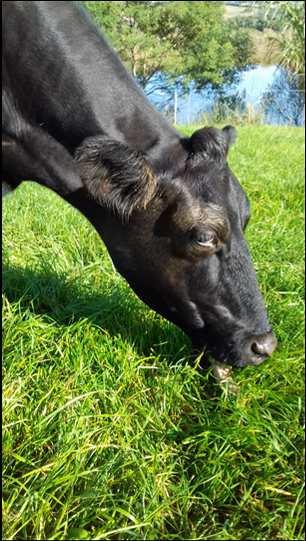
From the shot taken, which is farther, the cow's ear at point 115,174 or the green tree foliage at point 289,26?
the green tree foliage at point 289,26

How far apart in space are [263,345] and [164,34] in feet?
5.83

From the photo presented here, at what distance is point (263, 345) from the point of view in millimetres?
2637

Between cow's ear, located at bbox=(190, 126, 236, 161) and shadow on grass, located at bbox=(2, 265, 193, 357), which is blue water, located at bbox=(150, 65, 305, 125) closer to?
cow's ear, located at bbox=(190, 126, 236, 161)

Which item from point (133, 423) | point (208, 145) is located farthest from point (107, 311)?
point (208, 145)

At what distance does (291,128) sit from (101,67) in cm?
1153

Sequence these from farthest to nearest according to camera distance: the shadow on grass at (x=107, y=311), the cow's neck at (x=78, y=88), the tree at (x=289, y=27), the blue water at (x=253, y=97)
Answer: the tree at (x=289, y=27), the blue water at (x=253, y=97), the shadow on grass at (x=107, y=311), the cow's neck at (x=78, y=88)

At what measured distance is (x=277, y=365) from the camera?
2.82m

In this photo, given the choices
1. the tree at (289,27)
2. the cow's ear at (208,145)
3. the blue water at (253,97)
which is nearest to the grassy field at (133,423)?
the cow's ear at (208,145)

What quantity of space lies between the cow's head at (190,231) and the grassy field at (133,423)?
26 centimetres

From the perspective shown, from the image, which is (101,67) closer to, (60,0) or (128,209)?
(60,0)

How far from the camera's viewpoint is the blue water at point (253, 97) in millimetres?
4352

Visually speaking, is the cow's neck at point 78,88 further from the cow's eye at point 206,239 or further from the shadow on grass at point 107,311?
the shadow on grass at point 107,311

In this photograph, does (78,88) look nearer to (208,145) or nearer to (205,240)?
(208,145)

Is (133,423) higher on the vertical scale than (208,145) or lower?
lower
